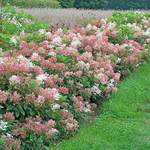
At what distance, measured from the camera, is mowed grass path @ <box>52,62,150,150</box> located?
6.35 metres

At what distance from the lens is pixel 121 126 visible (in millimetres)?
7070

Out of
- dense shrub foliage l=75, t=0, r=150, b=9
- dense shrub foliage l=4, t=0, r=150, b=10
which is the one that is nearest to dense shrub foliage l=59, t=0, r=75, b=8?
dense shrub foliage l=4, t=0, r=150, b=10

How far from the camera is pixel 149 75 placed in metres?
10.1

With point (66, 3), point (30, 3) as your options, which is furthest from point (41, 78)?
point (66, 3)

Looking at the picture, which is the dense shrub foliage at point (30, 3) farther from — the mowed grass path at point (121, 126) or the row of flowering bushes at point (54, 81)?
the mowed grass path at point (121, 126)

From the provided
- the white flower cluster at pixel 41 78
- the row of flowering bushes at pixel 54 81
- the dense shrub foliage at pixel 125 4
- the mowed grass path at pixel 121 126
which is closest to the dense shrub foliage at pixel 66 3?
the dense shrub foliage at pixel 125 4

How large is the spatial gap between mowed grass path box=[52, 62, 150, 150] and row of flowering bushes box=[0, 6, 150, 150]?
0.60 feet

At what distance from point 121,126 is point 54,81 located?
1.02 m

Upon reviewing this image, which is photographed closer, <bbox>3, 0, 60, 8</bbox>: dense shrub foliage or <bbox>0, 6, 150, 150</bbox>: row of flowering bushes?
<bbox>0, 6, 150, 150</bbox>: row of flowering bushes

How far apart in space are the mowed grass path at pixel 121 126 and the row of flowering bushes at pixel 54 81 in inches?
7.2

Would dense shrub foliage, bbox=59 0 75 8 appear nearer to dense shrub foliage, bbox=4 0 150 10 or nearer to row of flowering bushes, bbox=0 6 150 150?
dense shrub foliage, bbox=4 0 150 10

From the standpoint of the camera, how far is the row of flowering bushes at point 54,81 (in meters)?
5.95

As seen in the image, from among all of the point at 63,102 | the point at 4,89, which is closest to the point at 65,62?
the point at 63,102

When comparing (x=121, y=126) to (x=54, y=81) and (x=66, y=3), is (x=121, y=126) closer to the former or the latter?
(x=54, y=81)
